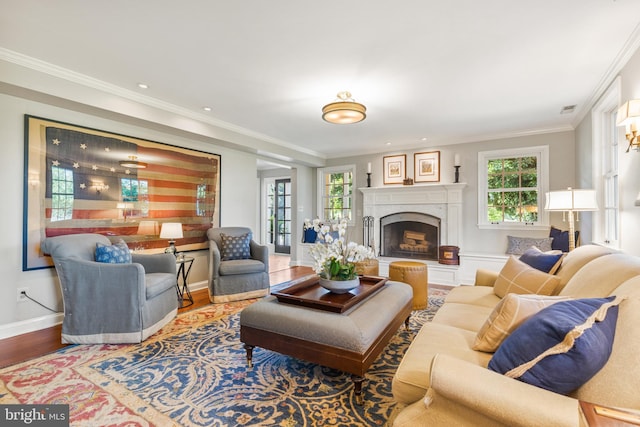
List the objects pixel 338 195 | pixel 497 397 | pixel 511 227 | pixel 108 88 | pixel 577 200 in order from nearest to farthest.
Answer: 1. pixel 497 397
2. pixel 577 200
3. pixel 108 88
4. pixel 511 227
5. pixel 338 195

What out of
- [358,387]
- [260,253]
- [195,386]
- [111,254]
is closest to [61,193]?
[111,254]

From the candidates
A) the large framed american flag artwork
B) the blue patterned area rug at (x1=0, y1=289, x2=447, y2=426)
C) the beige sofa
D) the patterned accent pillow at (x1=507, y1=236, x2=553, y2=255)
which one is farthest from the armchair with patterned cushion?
the patterned accent pillow at (x1=507, y1=236, x2=553, y2=255)

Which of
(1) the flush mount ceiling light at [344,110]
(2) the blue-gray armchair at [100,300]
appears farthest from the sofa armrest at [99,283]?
(1) the flush mount ceiling light at [344,110]

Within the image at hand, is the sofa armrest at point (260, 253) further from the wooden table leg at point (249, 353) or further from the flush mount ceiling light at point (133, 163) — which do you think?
the wooden table leg at point (249, 353)

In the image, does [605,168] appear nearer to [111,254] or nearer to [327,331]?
[327,331]

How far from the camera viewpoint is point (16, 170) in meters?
2.83

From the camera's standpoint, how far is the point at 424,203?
5.51 meters

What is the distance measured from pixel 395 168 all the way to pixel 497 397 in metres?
5.24

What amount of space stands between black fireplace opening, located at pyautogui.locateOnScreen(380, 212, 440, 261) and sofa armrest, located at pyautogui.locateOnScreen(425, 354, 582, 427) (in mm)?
4638

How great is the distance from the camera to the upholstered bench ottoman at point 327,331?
71.2 inches

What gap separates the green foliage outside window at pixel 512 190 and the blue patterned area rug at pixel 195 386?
348cm

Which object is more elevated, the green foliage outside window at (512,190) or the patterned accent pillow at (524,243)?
the green foliage outside window at (512,190)

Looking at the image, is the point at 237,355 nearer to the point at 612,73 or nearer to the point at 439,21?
the point at 439,21

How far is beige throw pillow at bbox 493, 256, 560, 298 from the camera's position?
2.09m
